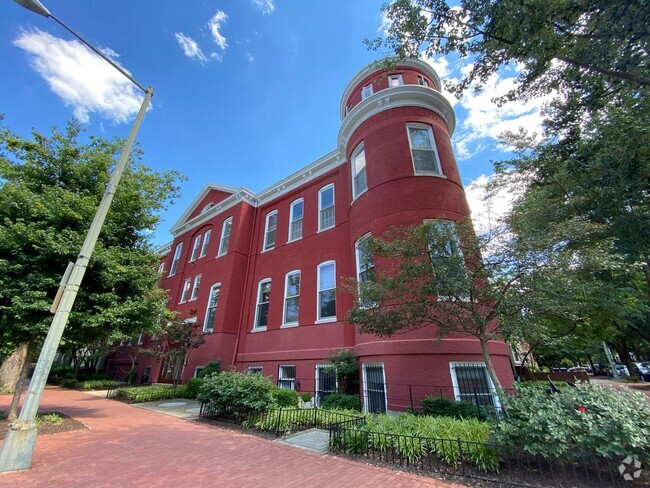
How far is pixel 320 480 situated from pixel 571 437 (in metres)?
3.61

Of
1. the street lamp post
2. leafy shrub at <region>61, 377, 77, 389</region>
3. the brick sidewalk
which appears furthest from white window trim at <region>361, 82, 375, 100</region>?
leafy shrub at <region>61, 377, 77, 389</region>

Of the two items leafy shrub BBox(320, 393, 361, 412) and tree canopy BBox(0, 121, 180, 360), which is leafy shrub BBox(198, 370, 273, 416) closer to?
leafy shrub BBox(320, 393, 361, 412)

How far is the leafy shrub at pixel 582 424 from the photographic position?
12.6ft

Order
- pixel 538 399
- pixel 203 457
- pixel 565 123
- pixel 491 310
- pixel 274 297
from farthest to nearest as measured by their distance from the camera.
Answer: pixel 274 297
pixel 565 123
pixel 491 310
pixel 203 457
pixel 538 399

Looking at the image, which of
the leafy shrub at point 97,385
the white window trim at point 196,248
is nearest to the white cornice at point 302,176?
the white window trim at point 196,248

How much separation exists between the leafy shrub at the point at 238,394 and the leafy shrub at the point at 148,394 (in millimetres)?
5364

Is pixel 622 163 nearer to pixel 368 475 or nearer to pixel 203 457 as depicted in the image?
pixel 368 475

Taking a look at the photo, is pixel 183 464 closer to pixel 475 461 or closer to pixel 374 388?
pixel 475 461

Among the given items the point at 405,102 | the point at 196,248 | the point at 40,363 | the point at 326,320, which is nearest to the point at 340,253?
the point at 326,320

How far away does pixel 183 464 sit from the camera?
5254 millimetres

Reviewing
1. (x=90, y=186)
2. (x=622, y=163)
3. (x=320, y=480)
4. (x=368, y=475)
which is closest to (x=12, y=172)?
(x=90, y=186)

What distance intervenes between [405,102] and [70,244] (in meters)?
12.3

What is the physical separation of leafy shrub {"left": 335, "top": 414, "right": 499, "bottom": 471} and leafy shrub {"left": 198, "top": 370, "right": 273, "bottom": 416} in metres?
3.24

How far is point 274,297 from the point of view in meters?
14.8
